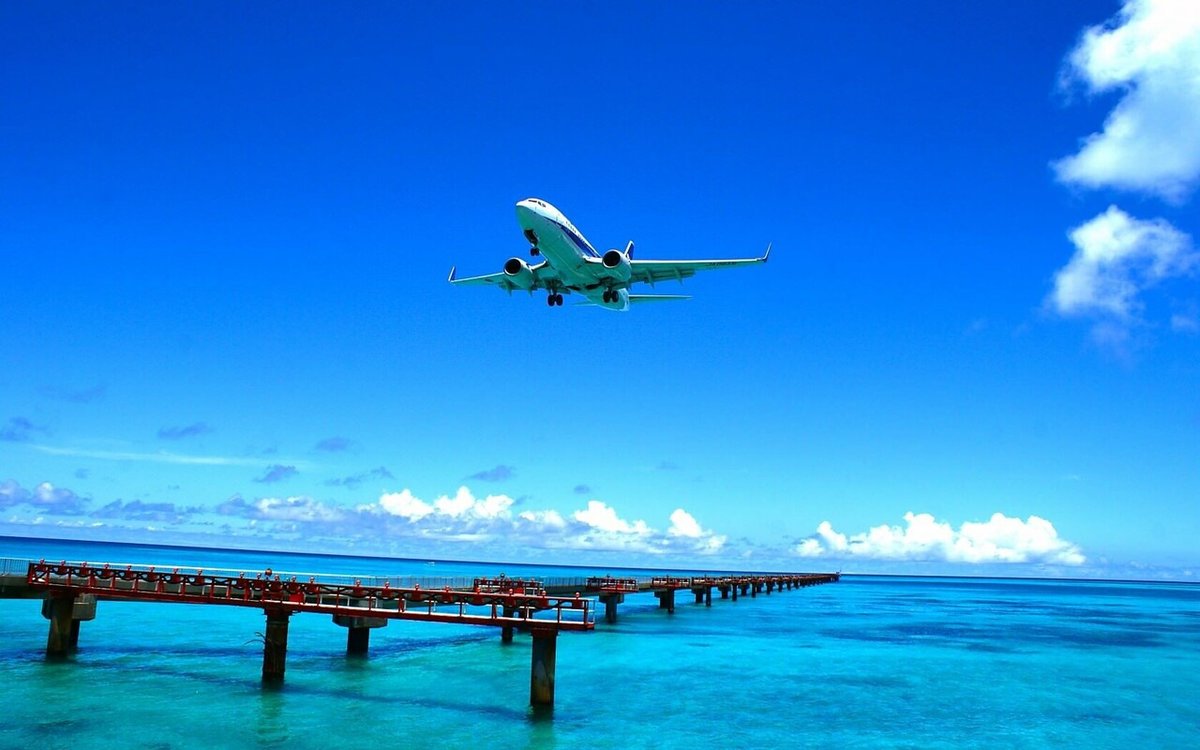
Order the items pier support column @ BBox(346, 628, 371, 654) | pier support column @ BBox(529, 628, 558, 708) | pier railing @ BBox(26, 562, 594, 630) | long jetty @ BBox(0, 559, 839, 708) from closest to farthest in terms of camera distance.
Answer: pier support column @ BBox(529, 628, 558, 708), long jetty @ BBox(0, 559, 839, 708), pier railing @ BBox(26, 562, 594, 630), pier support column @ BBox(346, 628, 371, 654)

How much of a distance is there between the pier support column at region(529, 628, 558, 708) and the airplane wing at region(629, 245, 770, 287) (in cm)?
2076

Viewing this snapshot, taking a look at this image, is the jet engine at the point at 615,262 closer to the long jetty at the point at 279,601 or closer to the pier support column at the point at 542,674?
the long jetty at the point at 279,601

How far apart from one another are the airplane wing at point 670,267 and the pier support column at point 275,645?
2352 cm

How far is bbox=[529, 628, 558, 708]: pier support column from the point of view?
3211 cm

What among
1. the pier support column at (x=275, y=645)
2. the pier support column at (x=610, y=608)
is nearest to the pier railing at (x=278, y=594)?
the pier support column at (x=275, y=645)

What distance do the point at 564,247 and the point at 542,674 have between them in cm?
1972

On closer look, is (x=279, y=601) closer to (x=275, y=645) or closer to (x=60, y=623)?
(x=275, y=645)

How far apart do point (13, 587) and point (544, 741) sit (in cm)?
2747

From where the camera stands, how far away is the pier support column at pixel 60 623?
40.2 m

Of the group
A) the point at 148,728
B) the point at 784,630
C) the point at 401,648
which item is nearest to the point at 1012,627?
the point at 784,630

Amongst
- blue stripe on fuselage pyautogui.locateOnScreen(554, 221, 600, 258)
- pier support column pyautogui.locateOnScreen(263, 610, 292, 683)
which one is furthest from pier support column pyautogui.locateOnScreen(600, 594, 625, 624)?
pier support column pyautogui.locateOnScreen(263, 610, 292, 683)

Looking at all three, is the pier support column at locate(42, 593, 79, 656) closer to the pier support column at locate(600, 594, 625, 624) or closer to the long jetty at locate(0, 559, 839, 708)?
the long jetty at locate(0, 559, 839, 708)

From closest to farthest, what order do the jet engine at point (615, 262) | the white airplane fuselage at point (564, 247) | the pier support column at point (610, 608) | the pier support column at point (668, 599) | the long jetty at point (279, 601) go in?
the long jetty at point (279, 601)
the white airplane fuselage at point (564, 247)
the jet engine at point (615, 262)
the pier support column at point (610, 608)
the pier support column at point (668, 599)

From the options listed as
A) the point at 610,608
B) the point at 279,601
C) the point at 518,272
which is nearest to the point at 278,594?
the point at 279,601
